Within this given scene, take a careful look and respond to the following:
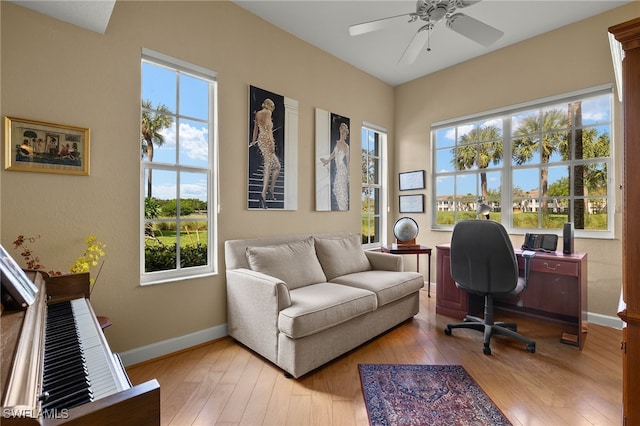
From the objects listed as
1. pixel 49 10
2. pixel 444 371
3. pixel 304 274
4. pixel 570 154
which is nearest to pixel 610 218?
pixel 570 154

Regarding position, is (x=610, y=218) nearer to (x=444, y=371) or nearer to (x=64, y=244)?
(x=444, y=371)

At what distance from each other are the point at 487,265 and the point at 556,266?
72cm

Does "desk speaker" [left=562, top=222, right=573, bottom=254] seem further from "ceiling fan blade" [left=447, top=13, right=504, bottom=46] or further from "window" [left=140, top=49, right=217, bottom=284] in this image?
"window" [left=140, top=49, right=217, bottom=284]

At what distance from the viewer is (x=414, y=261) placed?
4562 mm

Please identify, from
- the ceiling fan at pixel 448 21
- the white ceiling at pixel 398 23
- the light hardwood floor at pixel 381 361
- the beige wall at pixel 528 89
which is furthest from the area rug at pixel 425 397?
the white ceiling at pixel 398 23

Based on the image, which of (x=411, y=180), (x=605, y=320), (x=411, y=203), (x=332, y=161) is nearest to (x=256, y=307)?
(x=332, y=161)

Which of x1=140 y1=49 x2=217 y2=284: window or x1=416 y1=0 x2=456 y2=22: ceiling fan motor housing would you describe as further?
x1=140 y1=49 x2=217 y2=284: window

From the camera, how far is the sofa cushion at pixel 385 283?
271cm

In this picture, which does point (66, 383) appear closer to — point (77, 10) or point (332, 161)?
point (77, 10)

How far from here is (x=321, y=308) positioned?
7.11 ft

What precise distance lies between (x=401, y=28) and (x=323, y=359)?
334 cm

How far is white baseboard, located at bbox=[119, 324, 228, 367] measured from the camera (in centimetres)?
225

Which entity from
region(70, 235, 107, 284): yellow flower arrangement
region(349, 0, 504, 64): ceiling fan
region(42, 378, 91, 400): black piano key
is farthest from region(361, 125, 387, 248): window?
region(42, 378, 91, 400): black piano key

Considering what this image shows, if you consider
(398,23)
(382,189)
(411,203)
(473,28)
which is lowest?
(411,203)
